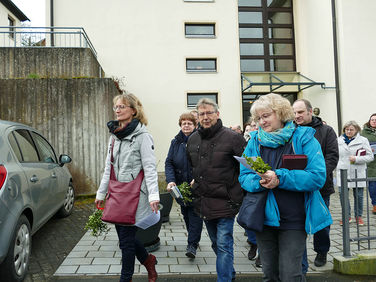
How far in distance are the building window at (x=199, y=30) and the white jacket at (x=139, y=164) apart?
1329 cm

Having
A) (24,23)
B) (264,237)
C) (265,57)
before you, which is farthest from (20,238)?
(24,23)

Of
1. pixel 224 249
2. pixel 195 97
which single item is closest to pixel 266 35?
pixel 195 97

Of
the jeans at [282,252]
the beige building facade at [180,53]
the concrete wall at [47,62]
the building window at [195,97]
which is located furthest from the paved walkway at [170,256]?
the building window at [195,97]

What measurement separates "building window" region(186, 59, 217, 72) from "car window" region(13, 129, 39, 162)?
11.3 m

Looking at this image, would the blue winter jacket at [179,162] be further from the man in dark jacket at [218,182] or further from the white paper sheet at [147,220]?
the white paper sheet at [147,220]

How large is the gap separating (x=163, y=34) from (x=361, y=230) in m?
12.4

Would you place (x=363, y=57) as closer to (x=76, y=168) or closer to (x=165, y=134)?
(x=165, y=134)

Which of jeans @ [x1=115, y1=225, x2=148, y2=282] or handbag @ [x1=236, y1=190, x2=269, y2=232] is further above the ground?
handbag @ [x1=236, y1=190, x2=269, y2=232]

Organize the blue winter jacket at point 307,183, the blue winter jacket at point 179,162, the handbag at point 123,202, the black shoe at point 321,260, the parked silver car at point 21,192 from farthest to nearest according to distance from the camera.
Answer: the blue winter jacket at point 179,162 < the black shoe at point 321,260 < the parked silver car at point 21,192 < the handbag at point 123,202 < the blue winter jacket at point 307,183

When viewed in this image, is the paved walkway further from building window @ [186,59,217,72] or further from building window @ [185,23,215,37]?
building window @ [185,23,215,37]

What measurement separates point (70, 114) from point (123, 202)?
19.2 feet

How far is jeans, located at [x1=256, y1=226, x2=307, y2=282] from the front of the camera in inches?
87.3

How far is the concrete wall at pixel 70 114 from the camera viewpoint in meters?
7.88

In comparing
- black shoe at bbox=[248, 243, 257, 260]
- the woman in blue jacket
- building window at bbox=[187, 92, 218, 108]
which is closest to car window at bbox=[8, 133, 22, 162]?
the woman in blue jacket
